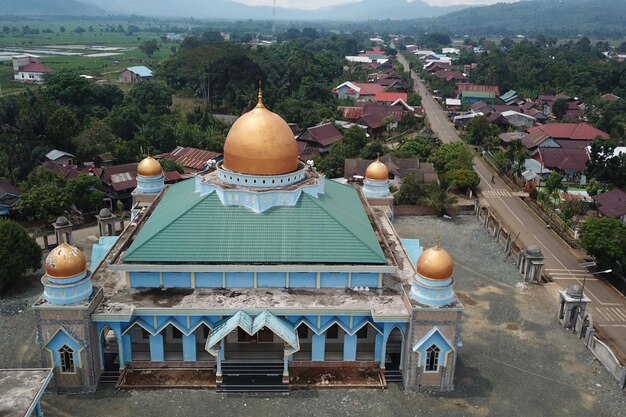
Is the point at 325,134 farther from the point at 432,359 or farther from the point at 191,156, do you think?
the point at 432,359

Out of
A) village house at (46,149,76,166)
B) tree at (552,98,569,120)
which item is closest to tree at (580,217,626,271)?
village house at (46,149,76,166)

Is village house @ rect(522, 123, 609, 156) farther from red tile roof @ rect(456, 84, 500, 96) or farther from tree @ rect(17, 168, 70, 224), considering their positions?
tree @ rect(17, 168, 70, 224)

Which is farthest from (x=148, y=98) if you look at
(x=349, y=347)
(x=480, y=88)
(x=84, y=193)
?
(x=349, y=347)

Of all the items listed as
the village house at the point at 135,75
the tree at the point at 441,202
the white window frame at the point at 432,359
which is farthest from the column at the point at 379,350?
the village house at the point at 135,75

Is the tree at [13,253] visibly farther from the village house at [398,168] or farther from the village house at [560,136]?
the village house at [560,136]

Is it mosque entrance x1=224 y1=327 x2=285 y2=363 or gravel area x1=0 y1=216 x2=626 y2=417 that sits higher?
mosque entrance x1=224 y1=327 x2=285 y2=363

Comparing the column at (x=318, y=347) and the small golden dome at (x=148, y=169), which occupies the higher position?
the small golden dome at (x=148, y=169)
